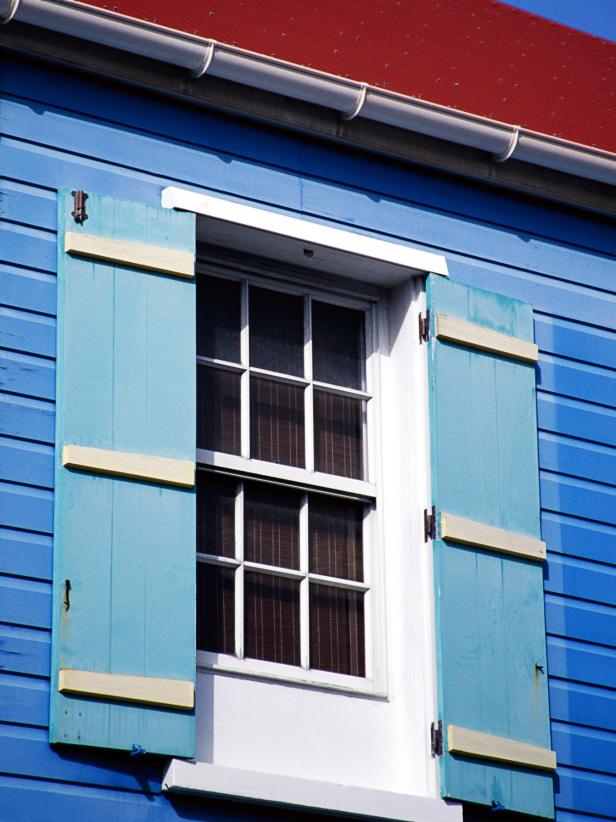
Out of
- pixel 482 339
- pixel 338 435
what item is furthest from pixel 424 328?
pixel 338 435

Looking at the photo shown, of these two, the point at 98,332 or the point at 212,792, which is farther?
the point at 98,332

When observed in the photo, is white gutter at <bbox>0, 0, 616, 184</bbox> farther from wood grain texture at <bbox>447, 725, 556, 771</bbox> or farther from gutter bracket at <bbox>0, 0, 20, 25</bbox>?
wood grain texture at <bbox>447, 725, 556, 771</bbox>

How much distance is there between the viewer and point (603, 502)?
7.11 m

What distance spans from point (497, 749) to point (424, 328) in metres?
1.79

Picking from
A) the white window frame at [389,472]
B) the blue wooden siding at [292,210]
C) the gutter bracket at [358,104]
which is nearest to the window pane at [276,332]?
the white window frame at [389,472]

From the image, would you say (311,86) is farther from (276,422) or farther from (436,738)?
(436,738)

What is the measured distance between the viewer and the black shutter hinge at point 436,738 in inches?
245

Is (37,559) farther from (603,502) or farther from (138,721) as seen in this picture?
(603,502)

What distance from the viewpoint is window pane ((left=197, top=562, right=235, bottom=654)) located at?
6203 mm

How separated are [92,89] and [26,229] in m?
0.74

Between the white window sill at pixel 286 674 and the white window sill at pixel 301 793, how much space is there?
457 mm

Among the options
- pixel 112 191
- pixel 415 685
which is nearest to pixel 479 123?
pixel 112 191

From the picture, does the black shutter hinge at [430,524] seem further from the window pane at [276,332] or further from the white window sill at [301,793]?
the white window sill at [301,793]

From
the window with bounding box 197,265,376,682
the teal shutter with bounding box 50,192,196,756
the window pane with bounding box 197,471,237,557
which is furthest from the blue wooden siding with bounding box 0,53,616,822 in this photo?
the window pane with bounding box 197,471,237,557
